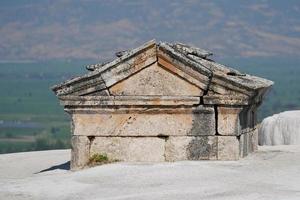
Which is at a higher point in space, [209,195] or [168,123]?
[168,123]

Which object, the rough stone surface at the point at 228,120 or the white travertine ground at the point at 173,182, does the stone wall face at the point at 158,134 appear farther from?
the white travertine ground at the point at 173,182

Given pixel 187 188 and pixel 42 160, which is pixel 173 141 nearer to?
pixel 187 188

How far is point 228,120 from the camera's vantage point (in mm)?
17016

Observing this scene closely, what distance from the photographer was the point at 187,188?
14.6 m

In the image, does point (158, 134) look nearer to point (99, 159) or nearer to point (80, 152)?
point (99, 159)

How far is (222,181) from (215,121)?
82.9 inches

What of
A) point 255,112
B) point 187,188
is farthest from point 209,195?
point 255,112

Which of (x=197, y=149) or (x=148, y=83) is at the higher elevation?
(x=148, y=83)

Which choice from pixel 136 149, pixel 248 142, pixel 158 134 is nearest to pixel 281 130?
pixel 248 142

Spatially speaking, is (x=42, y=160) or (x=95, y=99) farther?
(x=42, y=160)

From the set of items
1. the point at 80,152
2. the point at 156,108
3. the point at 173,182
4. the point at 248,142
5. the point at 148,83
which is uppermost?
the point at 148,83

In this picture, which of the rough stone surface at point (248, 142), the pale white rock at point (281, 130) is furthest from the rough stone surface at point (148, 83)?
the pale white rock at point (281, 130)

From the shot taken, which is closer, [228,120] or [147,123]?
[228,120]

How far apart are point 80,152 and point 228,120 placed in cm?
228
